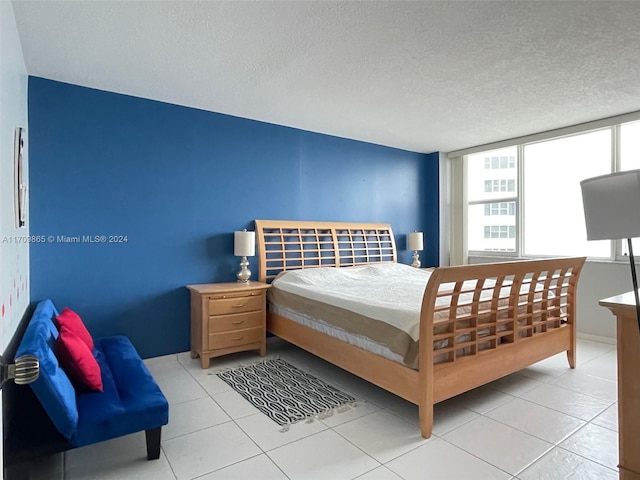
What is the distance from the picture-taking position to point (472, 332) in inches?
97.0

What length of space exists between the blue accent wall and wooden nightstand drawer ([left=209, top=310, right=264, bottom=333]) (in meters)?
0.52

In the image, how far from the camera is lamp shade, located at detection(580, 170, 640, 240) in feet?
4.29

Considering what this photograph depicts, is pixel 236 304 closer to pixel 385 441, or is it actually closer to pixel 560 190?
pixel 385 441

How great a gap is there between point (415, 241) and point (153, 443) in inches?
166

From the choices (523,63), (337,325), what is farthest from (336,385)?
(523,63)

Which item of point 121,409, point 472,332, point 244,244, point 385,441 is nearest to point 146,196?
point 244,244

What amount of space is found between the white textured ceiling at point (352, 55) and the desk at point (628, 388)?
5.74 ft

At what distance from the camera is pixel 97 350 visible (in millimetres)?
2730

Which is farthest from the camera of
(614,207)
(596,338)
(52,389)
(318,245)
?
(318,245)

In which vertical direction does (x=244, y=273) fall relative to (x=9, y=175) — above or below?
below

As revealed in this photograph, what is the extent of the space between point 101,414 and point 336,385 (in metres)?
1.74

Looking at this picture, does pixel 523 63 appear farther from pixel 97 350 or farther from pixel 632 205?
pixel 97 350

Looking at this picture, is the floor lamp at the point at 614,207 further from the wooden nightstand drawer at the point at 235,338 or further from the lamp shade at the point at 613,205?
the wooden nightstand drawer at the point at 235,338

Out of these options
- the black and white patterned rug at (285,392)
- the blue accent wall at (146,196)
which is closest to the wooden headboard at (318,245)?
the blue accent wall at (146,196)
